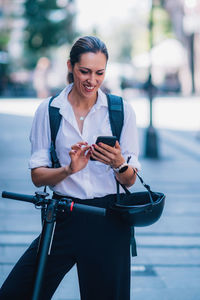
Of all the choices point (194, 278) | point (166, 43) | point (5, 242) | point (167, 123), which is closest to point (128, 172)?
point (194, 278)

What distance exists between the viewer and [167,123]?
1892 cm

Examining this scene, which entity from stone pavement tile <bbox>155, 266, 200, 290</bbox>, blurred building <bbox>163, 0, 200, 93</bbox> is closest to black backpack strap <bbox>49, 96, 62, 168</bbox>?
stone pavement tile <bbox>155, 266, 200, 290</bbox>

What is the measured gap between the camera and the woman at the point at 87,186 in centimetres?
224

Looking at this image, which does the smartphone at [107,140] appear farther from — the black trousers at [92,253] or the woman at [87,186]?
the black trousers at [92,253]

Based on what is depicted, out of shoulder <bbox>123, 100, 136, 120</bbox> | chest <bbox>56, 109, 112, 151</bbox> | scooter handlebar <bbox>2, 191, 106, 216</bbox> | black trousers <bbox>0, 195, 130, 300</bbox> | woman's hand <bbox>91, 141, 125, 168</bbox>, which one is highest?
shoulder <bbox>123, 100, 136, 120</bbox>

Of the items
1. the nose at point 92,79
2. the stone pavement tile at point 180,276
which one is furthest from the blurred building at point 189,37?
the nose at point 92,79

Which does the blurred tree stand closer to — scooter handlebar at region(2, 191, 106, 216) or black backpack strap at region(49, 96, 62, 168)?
black backpack strap at region(49, 96, 62, 168)

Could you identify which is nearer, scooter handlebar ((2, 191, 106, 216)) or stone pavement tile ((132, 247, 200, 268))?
scooter handlebar ((2, 191, 106, 216))

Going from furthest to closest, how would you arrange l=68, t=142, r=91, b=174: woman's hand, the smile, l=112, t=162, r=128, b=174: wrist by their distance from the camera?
1. the smile
2. l=112, t=162, r=128, b=174: wrist
3. l=68, t=142, r=91, b=174: woman's hand

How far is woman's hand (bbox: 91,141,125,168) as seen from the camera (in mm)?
2082

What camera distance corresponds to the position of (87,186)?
2279 mm

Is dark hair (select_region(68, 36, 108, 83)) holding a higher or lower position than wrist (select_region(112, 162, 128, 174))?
higher

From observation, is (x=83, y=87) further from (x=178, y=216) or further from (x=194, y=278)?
(x=178, y=216)

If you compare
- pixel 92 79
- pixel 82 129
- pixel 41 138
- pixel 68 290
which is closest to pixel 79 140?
pixel 82 129
